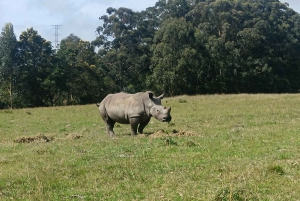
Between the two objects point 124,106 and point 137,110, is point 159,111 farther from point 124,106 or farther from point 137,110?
point 124,106

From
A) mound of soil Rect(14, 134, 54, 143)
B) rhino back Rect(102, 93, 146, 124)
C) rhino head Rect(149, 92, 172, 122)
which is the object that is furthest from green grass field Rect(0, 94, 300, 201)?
rhino back Rect(102, 93, 146, 124)

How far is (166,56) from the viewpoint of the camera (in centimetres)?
5447

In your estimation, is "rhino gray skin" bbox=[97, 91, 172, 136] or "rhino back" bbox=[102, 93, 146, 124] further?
"rhino back" bbox=[102, 93, 146, 124]

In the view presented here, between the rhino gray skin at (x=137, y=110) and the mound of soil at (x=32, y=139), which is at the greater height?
the rhino gray skin at (x=137, y=110)

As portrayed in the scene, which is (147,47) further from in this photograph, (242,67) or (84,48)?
(242,67)

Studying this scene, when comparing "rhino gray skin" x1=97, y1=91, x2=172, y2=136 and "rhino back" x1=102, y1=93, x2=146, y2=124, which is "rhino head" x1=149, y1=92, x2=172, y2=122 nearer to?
"rhino gray skin" x1=97, y1=91, x2=172, y2=136

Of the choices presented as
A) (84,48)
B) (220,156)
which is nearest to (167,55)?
(84,48)

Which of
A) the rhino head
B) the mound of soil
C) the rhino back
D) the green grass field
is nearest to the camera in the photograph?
the green grass field

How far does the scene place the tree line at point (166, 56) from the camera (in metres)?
53.0

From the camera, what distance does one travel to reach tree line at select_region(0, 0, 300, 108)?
5303 centimetres

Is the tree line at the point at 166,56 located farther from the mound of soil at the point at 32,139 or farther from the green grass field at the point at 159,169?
the green grass field at the point at 159,169

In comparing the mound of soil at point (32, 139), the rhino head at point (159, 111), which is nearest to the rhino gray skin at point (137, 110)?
the rhino head at point (159, 111)

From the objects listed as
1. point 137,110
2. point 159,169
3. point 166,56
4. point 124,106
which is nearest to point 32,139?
point 124,106

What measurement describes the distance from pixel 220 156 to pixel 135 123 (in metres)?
→ 6.07
